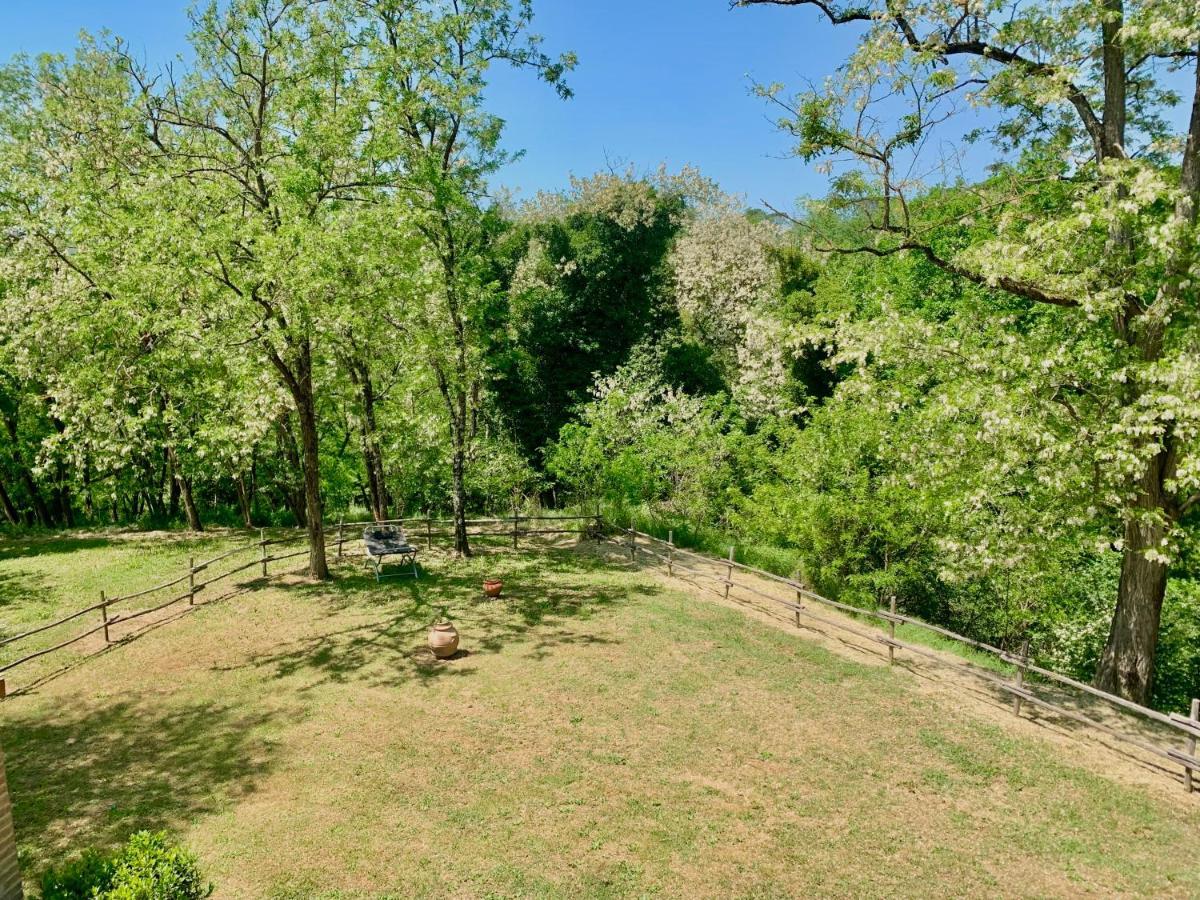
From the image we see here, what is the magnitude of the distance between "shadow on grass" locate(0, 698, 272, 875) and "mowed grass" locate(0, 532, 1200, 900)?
4 cm

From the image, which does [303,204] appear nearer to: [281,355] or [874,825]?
[281,355]

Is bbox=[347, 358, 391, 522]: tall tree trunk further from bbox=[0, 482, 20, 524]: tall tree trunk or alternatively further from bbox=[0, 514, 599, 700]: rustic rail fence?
bbox=[0, 482, 20, 524]: tall tree trunk

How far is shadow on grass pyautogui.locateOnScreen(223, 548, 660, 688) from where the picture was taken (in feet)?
39.8

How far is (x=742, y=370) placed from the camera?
110ft

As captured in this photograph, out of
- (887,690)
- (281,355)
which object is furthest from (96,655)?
(887,690)

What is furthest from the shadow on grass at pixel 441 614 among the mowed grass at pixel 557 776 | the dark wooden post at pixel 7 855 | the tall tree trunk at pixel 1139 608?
the tall tree trunk at pixel 1139 608

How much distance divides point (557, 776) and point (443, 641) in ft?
14.3

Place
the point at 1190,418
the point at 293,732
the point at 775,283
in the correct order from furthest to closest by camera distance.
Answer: the point at 775,283 → the point at 293,732 → the point at 1190,418

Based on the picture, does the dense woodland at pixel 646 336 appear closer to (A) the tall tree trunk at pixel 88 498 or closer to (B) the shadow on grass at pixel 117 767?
(A) the tall tree trunk at pixel 88 498

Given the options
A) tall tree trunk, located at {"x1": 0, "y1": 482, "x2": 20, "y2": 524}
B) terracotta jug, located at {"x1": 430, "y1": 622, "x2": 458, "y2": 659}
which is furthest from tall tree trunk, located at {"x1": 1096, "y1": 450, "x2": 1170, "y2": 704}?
tall tree trunk, located at {"x1": 0, "y1": 482, "x2": 20, "y2": 524}

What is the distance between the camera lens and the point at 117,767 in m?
8.79

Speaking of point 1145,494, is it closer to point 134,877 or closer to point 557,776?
point 557,776

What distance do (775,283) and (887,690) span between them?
25.4m

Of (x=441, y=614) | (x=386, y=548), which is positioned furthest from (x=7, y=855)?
(x=386, y=548)
